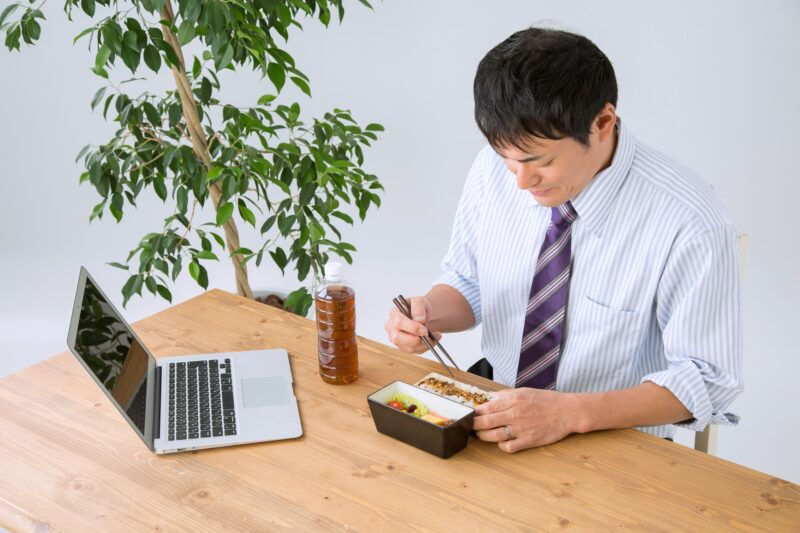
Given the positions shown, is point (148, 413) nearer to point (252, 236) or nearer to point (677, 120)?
point (677, 120)

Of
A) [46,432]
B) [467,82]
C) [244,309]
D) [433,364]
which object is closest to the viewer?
[46,432]

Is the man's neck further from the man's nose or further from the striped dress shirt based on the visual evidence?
the man's nose

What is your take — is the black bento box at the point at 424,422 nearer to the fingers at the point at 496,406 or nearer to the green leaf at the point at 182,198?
the fingers at the point at 496,406

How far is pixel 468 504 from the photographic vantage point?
51.4 inches

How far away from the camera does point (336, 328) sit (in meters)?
1.62

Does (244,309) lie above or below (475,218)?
below

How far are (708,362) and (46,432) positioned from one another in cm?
117

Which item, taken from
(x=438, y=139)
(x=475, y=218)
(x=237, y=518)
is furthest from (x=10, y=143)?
(x=237, y=518)

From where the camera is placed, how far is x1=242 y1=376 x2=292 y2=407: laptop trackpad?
1595 millimetres

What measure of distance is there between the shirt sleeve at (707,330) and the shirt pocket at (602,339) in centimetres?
14

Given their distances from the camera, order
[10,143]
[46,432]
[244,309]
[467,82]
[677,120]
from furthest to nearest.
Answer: [10,143]
[467,82]
[677,120]
[244,309]
[46,432]

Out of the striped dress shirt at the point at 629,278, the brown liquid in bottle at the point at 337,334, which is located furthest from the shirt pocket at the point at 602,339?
the brown liquid in bottle at the point at 337,334

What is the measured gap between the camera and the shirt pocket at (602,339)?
1697 mm

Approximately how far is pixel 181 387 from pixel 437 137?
2048mm
